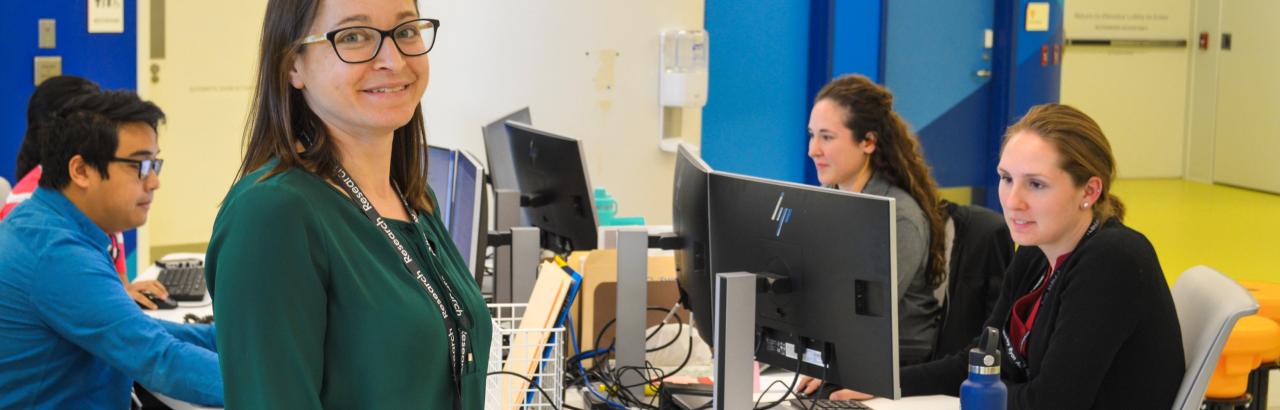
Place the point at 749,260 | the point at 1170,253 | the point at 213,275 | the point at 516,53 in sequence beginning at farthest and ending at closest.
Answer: the point at 1170,253, the point at 516,53, the point at 749,260, the point at 213,275

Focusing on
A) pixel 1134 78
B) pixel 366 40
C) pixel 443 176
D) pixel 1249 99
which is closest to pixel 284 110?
pixel 366 40

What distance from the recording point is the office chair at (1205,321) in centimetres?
227

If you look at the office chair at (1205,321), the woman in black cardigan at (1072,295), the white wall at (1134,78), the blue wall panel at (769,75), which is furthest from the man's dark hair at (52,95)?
the white wall at (1134,78)

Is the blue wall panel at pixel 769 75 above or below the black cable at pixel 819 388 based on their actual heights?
above

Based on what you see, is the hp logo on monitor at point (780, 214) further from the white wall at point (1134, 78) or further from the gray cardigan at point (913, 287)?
the white wall at point (1134, 78)

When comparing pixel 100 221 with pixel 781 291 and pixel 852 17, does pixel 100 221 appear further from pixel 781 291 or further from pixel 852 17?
pixel 852 17

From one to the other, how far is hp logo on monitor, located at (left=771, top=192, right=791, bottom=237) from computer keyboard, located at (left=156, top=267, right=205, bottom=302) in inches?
77.8

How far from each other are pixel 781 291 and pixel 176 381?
1188mm

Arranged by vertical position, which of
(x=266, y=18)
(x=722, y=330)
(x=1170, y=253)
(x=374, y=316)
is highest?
(x=266, y=18)

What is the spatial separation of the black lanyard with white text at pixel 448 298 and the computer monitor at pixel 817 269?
86cm

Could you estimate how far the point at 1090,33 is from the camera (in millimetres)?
10312

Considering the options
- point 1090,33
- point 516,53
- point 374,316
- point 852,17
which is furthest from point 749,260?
point 1090,33

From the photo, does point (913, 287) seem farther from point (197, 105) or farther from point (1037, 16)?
point (1037, 16)

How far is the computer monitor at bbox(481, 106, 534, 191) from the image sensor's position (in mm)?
3947
